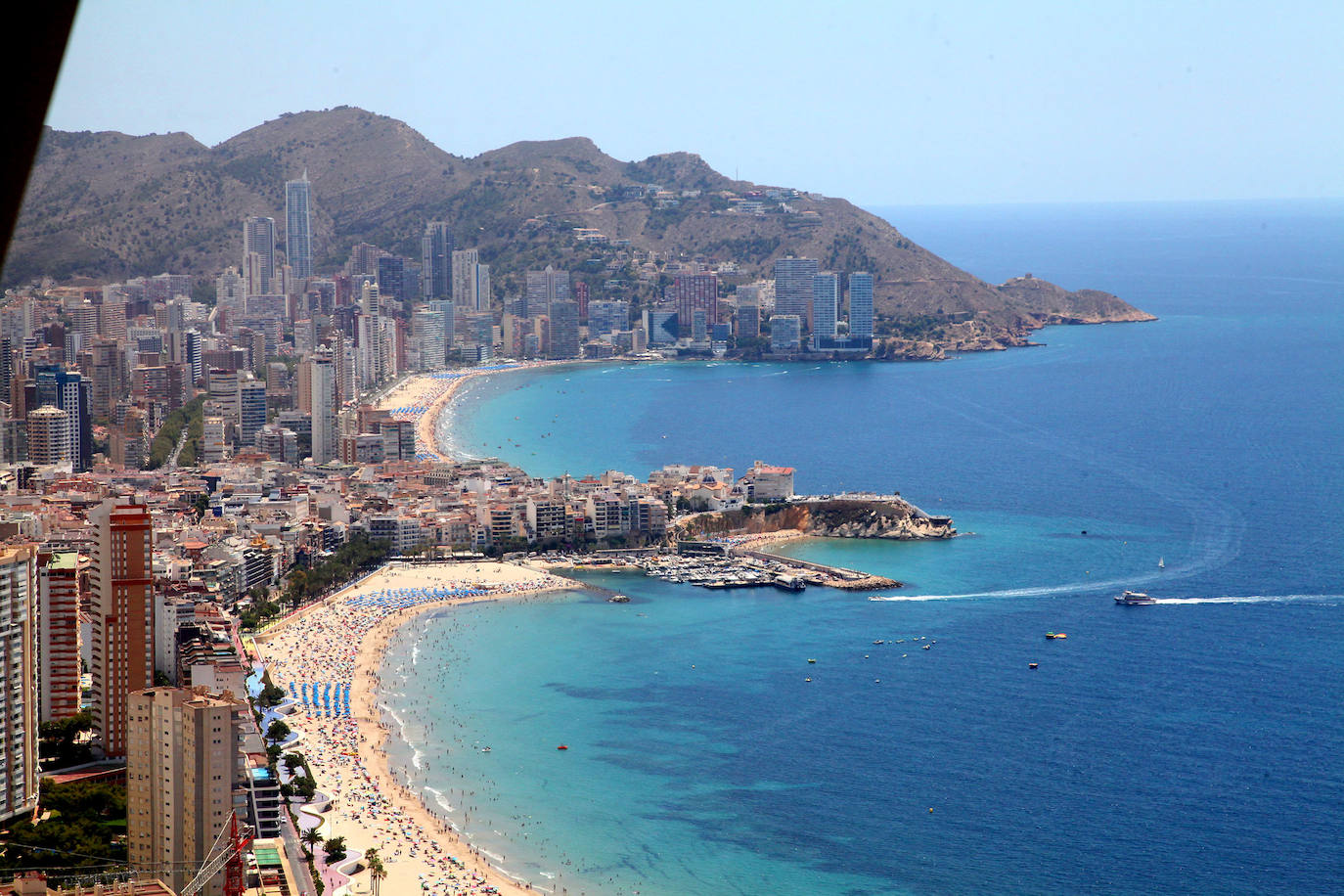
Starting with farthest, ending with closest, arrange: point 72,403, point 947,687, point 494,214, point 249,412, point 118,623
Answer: point 494,214
point 249,412
point 72,403
point 947,687
point 118,623

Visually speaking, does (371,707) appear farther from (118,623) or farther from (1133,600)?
(1133,600)

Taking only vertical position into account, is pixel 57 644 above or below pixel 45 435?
below

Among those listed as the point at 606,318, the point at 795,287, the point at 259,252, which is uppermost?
the point at 259,252

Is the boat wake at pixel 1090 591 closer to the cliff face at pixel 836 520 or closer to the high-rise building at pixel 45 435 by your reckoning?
the cliff face at pixel 836 520

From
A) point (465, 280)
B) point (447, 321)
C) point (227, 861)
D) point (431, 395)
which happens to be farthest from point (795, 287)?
point (227, 861)

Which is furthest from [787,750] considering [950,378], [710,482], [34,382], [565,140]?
[565,140]

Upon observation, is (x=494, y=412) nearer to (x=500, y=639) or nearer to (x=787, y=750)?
(x=500, y=639)

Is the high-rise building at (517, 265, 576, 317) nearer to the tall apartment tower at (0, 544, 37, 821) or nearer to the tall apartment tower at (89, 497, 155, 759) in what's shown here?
the tall apartment tower at (89, 497, 155, 759)

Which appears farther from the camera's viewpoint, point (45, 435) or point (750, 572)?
point (45, 435)

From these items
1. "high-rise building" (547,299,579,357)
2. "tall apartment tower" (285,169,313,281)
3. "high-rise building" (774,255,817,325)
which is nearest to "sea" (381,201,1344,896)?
A: "high-rise building" (547,299,579,357)
